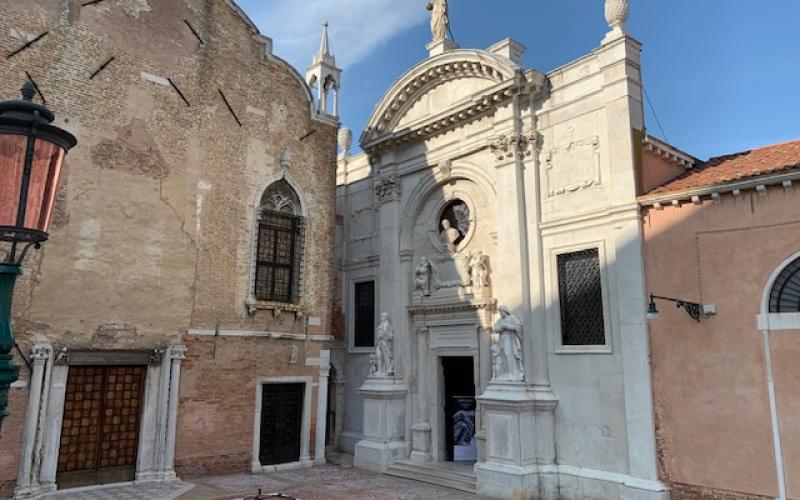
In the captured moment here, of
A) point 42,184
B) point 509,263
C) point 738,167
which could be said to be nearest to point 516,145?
point 509,263

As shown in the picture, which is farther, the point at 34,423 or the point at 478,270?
the point at 478,270

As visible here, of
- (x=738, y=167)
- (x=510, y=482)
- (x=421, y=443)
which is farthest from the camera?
(x=421, y=443)

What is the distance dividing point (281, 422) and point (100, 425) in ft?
13.9

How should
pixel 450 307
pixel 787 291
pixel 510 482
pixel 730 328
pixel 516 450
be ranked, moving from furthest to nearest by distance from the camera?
pixel 450 307
pixel 516 450
pixel 510 482
pixel 730 328
pixel 787 291

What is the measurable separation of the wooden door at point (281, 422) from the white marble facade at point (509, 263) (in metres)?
1.72

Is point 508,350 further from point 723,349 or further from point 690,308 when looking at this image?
point 723,349

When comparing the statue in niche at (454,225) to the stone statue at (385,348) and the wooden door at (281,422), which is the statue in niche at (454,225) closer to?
the stone statue at (385,348)

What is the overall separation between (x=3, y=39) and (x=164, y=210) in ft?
14.8

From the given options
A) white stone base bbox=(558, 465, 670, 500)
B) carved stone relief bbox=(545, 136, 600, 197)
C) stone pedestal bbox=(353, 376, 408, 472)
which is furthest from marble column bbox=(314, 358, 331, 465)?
carved stone relief bbox=(545, 136, 600, 197)

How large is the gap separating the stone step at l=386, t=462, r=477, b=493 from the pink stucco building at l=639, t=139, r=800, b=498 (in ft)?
13.6

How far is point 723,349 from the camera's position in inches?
411

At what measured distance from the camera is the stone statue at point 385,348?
16.0 metres

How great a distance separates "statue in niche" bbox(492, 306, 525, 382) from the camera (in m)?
13.0

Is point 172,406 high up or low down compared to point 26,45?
down
